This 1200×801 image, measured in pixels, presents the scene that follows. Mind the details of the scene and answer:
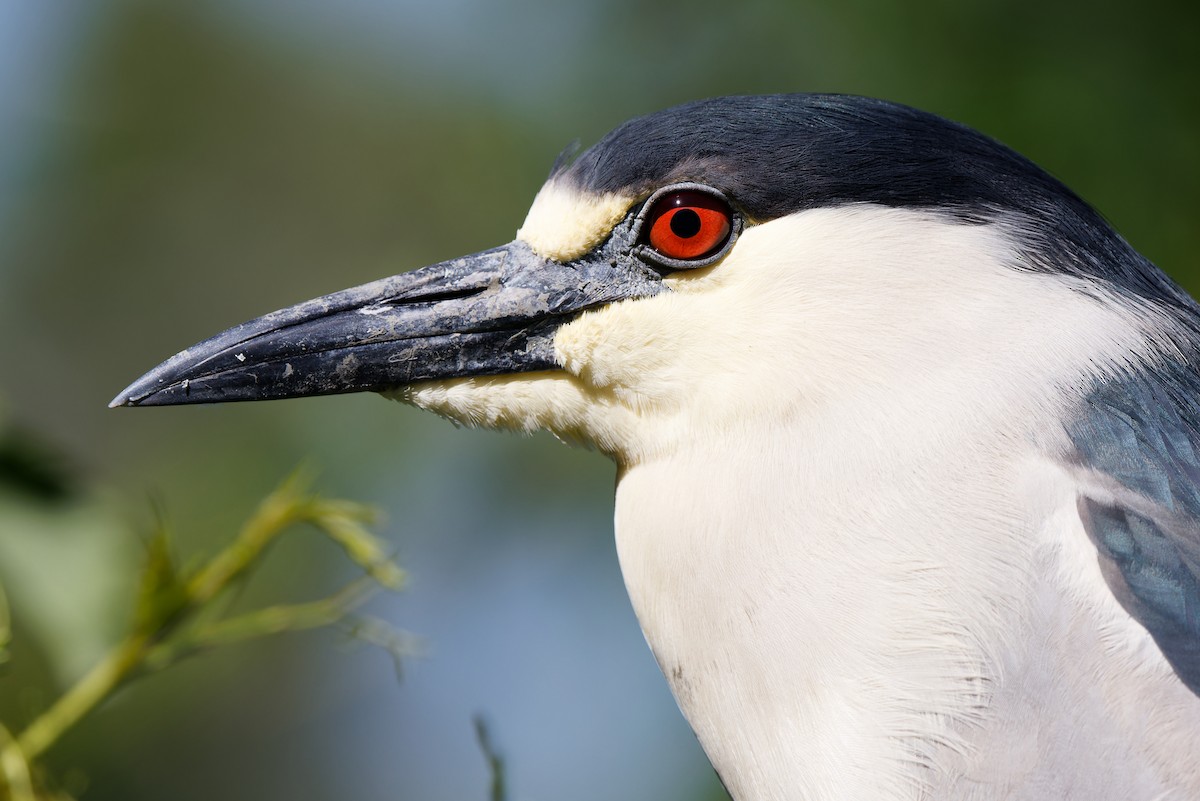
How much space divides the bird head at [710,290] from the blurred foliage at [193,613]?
314 millimetres

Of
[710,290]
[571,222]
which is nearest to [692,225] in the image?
[710,290]

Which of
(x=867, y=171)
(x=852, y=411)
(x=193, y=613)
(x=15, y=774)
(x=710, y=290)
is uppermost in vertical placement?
(x=867, y=171)

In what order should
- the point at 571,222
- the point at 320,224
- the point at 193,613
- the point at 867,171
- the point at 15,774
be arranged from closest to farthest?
the point at 15,774, the point at 193,613, the point at 867,171, the point at 571,222, the point at 320,224

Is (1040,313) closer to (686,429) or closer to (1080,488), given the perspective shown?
(1080,488)

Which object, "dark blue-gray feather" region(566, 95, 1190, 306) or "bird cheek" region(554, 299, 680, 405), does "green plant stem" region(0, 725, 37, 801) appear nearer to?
"bird cheek" region(554, 299, 680, 405)

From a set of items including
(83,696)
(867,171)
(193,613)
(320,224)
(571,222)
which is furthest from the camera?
(320,224)

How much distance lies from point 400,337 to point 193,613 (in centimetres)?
56

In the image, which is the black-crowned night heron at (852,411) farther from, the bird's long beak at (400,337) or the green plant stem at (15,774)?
the green plant stem at (15,774)

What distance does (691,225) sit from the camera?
171 centimetres

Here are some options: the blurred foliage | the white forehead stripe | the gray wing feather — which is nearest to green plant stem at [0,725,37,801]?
the blurred foliage

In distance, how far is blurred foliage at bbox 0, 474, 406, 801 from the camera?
1.31 m

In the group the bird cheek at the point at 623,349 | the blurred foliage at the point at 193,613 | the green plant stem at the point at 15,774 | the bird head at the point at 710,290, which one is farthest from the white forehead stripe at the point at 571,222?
the green plant stem at the point at 15,774

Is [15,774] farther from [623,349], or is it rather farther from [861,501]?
[861,501]

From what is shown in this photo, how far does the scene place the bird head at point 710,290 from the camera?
5.34ft
